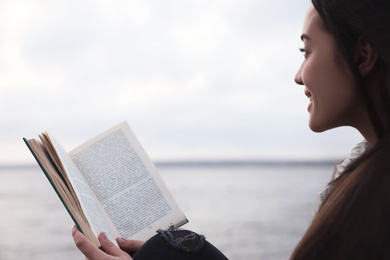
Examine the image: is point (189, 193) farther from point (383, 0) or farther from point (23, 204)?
point (383, 0)

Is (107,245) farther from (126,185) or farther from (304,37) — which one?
(304,37)

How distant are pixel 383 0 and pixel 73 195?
69 centimetres

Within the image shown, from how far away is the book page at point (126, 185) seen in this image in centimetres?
119

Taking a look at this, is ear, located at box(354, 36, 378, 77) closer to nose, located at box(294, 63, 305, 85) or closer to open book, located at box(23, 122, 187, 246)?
nose, located at box(294, 63, 305, 85)

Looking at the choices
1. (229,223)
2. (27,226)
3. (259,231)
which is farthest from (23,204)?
(259,231)

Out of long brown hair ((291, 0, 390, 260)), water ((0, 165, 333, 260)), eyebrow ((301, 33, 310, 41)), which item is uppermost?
eyebrow ((301, 33, 310, 41))

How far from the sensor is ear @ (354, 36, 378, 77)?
2.53 ft

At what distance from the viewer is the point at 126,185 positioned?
1.23 m

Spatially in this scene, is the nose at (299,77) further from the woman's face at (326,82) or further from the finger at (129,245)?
the finger at (129,245)

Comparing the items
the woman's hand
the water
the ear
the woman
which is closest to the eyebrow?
the woman

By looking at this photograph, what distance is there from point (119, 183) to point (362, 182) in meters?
0.66

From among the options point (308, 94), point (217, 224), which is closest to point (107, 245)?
point (308, 94)

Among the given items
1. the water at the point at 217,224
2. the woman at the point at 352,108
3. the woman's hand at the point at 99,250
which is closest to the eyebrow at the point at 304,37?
the woman at the point at 352,108

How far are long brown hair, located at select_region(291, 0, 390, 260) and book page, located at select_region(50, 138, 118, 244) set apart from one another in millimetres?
476
